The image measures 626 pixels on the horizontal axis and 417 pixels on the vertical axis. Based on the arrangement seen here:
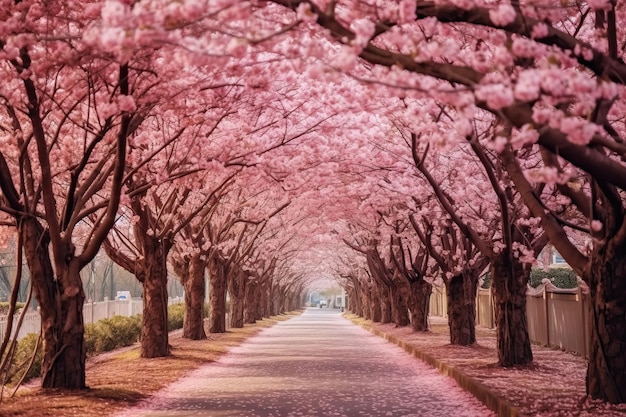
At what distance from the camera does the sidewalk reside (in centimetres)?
1078

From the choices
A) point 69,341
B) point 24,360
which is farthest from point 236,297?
point 69,341

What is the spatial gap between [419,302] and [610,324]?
24.1m

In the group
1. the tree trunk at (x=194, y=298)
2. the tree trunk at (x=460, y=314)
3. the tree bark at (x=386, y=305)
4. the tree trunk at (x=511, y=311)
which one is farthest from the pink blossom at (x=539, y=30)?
the tree bark at (x=386, y=305)

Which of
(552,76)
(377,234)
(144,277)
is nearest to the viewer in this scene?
Answer: (552,76)

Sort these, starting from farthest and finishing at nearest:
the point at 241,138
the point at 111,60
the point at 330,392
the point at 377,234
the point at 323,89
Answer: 1. the point at 377,234
2. the point at 241,138
3. the point at 323,89
4. the point at 330,392
5. the point at 111,60

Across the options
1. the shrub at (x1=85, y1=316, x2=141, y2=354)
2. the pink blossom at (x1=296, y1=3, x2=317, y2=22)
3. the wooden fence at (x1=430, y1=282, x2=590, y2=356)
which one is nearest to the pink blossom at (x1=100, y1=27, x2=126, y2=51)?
the pink blossom at (x1=296, y1=3, x2=317, y2=22)

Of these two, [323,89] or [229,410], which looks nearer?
[229,410]

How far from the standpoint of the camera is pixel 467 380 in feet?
48.2

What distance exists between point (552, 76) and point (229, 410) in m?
7.80

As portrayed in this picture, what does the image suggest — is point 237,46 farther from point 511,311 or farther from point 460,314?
point 460,314

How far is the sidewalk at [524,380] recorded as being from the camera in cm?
1078

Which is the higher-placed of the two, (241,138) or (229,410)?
(241,138)

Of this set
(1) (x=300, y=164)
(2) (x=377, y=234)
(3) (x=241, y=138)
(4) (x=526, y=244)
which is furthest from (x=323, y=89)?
(2) (x=377, y=234)

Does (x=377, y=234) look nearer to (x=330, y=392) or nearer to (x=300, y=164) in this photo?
(x=300, y=164)
